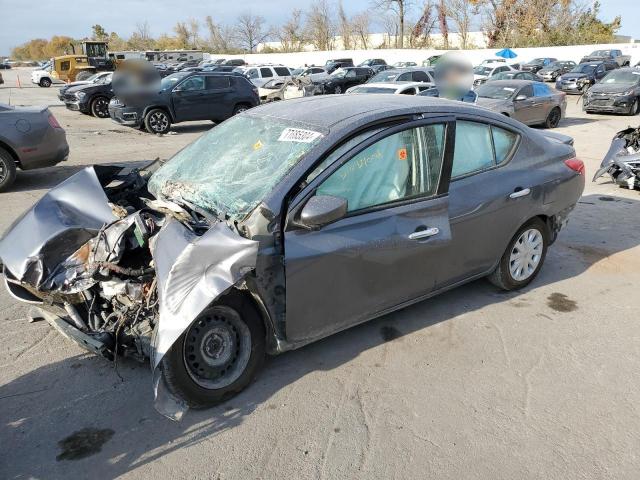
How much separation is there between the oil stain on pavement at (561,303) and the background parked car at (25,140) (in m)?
7.55

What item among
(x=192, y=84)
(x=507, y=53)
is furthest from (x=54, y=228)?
(x=507, y=53)

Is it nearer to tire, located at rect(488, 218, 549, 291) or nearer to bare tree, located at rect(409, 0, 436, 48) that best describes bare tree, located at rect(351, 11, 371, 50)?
bare tree, located at rect(409, 0, 436, 48)

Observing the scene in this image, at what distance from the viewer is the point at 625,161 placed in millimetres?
8180

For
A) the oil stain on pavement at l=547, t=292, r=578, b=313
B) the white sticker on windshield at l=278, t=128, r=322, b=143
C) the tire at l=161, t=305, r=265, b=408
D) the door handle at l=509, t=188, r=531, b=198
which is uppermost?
the white sticker on windshield at l=278, t=128, r=322, b=143

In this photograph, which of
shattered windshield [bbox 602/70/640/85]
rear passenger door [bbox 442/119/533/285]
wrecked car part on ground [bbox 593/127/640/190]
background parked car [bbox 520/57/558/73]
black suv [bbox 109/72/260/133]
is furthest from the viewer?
background parked car [bbox 520/57/558/73]

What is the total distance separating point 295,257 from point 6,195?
680cm

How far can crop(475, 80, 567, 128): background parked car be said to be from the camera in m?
14.4

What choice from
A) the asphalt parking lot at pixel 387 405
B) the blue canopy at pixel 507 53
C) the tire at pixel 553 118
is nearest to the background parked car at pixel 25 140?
the asphalt parking lot at pixel 387 405

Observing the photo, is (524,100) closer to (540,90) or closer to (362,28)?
(540,90)

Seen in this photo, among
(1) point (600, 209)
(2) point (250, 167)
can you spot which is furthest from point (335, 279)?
(1) point (600, 209)

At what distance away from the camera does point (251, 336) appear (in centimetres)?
316

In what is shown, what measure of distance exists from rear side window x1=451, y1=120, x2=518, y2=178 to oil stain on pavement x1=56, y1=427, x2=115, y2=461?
9.45 ft

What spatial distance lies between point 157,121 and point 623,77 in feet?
57.4

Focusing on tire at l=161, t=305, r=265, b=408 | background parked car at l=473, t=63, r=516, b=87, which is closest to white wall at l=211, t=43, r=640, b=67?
background parked car at l=473, t=63, r=516, b=87
